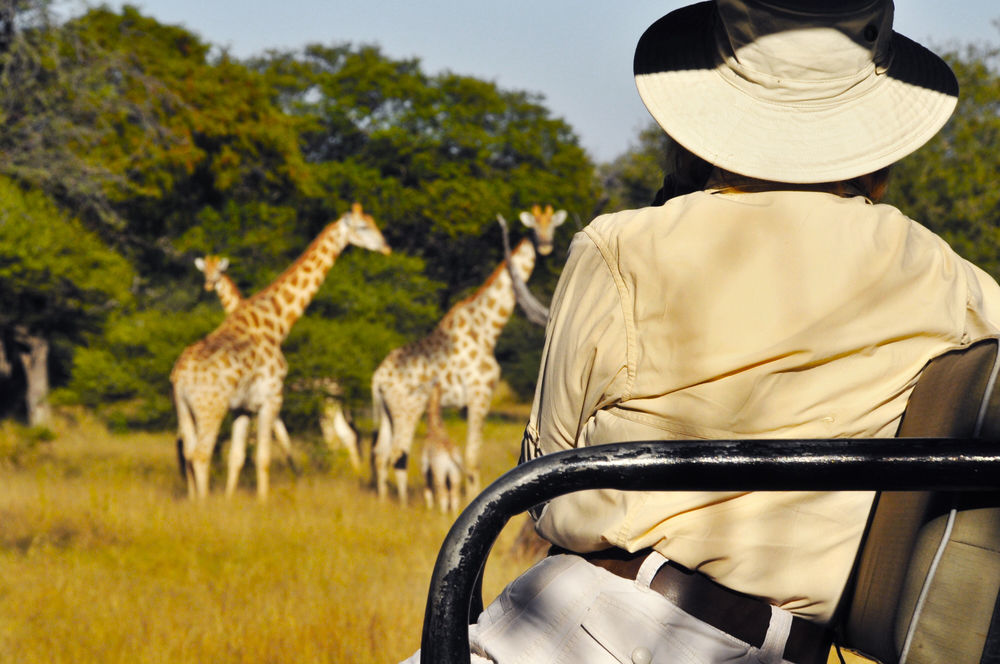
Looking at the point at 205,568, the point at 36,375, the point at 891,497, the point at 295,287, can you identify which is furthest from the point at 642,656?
the point at 36,375

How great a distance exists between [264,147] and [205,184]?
61.1 inches

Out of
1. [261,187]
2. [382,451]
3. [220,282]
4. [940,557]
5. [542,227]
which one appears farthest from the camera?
[261,187]

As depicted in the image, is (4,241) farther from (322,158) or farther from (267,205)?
(322,158)

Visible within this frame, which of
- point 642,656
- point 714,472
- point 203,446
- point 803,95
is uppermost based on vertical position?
point 803,95

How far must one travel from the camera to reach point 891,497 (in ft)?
3.69

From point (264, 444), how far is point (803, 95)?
726 centimetres

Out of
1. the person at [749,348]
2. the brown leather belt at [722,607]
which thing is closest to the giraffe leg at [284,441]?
the person at [749,348]

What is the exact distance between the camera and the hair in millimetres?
1311

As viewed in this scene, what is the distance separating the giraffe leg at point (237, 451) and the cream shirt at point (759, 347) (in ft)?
23.4

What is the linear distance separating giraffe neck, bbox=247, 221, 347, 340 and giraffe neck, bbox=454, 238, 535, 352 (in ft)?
4.66

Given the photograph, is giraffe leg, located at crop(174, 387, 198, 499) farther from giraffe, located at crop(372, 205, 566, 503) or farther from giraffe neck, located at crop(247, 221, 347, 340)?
giraffe, located at crop(372, 205, 566, 503)

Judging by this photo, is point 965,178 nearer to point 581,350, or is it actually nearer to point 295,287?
point 295,287

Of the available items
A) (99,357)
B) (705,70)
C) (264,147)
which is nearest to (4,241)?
(99,357)

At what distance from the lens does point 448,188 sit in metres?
19.8
